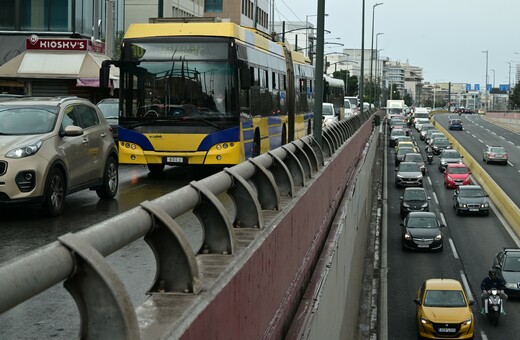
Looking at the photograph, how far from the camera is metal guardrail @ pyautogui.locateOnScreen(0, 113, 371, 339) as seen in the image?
266cm

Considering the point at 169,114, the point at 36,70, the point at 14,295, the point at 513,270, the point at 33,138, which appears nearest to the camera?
the point at 14,295

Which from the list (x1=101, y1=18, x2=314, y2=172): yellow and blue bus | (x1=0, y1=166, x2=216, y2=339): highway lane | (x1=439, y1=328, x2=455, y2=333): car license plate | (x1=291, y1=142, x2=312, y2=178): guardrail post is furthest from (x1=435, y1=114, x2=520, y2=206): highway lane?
(x1=291, y1=142, x2=312, y2=178): guardrail post

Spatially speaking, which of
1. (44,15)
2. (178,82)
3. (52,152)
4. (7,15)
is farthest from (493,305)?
→ (7,15)

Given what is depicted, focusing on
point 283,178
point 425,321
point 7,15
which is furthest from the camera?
point 7,15

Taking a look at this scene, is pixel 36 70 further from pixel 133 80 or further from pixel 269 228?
pixel 269 228

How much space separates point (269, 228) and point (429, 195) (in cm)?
4812

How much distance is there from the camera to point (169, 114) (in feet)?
56.0

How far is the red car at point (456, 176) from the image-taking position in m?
55.4

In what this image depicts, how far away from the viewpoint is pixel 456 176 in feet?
184

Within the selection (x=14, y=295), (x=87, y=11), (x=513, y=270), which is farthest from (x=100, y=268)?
(x=87, y=11)

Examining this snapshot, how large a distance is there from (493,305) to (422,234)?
10.9 m

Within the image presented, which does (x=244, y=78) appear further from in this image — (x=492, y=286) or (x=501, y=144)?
(x=501, y=144)

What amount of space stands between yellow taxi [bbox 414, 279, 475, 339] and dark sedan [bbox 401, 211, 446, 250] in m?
10.00

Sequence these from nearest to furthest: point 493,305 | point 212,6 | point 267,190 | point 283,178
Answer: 1. point 267,190
2. point 283,178
3. point 493,305
4. point 212,6
